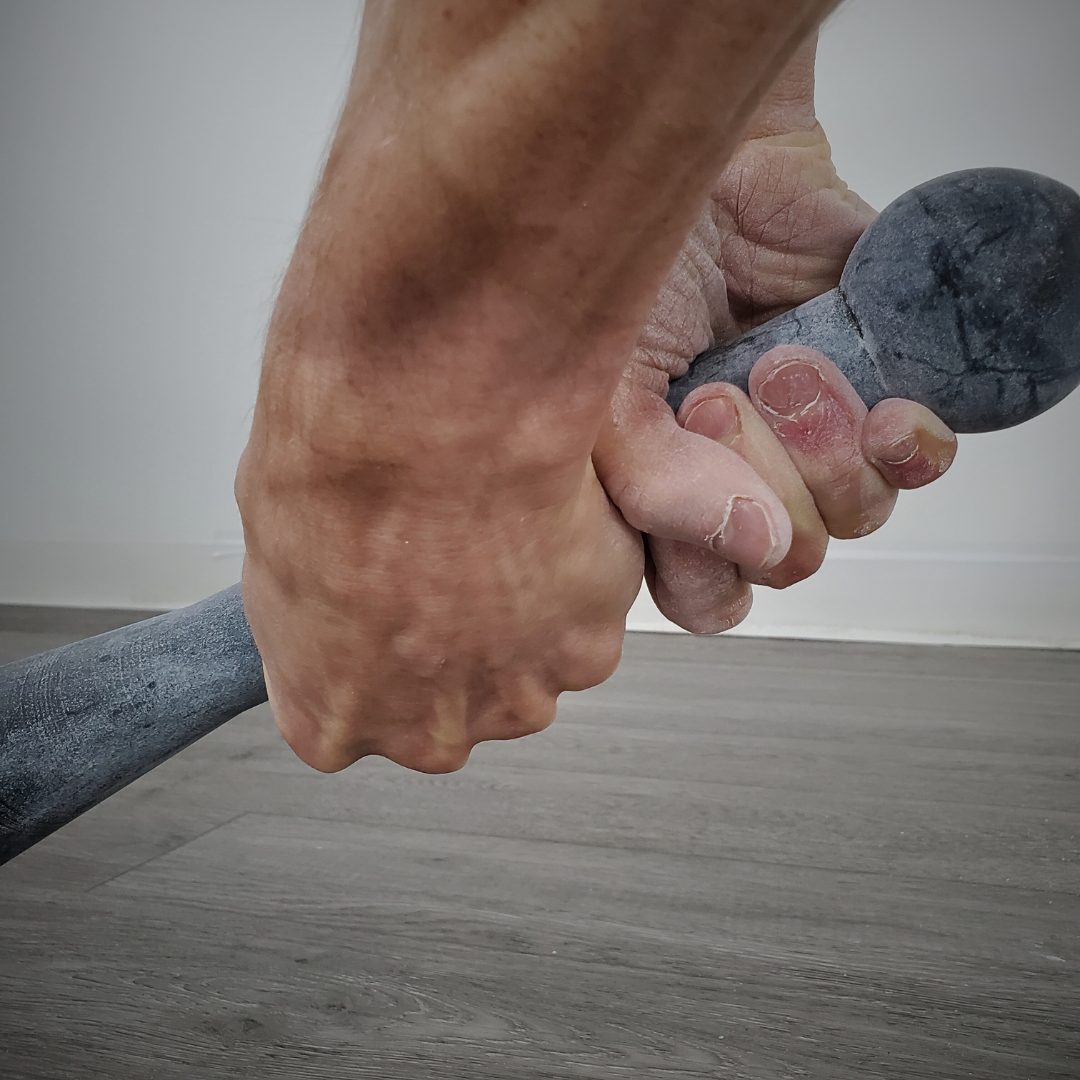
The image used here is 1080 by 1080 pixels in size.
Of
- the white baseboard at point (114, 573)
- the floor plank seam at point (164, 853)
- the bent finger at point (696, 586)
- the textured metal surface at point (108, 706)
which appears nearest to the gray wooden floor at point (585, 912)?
the floor plank seam at point (164, 853)

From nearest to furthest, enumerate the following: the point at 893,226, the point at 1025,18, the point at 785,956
A: 1. the point at 893,226
2. the point at 785,956
3. the point at 1025,18

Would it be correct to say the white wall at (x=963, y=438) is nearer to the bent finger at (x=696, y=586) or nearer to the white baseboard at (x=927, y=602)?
the white baseboard at (x=927, y=602)

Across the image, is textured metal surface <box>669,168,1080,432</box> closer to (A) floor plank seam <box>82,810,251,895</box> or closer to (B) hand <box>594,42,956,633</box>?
(B) hand <box>594,42,956,633</box>

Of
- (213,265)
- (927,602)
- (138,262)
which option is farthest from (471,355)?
(138,262)

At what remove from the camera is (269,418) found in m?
0.25

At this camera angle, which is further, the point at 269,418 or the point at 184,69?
the point at 184,69

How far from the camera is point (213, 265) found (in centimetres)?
236

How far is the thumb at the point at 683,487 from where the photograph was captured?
287mm

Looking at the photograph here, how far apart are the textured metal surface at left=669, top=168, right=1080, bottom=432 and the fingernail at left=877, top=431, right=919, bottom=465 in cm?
2

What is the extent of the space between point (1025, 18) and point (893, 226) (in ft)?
6.19

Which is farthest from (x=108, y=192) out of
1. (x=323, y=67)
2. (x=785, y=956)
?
(x=785, y=956)

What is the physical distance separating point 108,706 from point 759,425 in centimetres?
31

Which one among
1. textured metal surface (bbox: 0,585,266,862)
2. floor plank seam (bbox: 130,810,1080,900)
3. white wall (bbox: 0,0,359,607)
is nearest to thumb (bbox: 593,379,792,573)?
textured metal surface (bbox: 0,585,266,862)

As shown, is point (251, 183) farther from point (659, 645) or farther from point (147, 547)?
point (659, 645)
